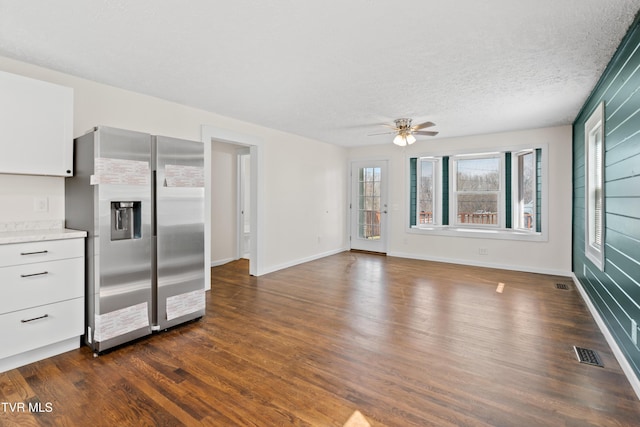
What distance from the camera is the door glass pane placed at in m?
6.99

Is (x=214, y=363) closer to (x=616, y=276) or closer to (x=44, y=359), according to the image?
(x=44, y=359)

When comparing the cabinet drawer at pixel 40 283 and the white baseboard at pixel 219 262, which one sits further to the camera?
the white baseboard at pixel 219 262

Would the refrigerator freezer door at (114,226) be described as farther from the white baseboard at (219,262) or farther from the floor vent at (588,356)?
the floor vent at (588,356)

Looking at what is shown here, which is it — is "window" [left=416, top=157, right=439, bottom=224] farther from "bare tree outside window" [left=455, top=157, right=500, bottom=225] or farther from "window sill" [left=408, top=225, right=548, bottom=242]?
→ "bare tree outside window" [left=455, top=157, right=500, bottom=225]

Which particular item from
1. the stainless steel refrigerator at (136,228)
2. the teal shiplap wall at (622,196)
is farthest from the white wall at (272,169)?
the teal shiplap wall at (622,196)

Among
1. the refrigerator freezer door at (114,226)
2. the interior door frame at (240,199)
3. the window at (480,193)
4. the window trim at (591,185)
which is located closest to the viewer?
the refrigerator freezer door at (114,226)

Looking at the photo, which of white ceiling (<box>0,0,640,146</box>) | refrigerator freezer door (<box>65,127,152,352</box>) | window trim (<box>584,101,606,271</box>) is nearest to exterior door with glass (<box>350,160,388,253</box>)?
white ceiling (<box>0,0,640,146</box>)

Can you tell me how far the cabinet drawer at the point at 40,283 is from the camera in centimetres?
223

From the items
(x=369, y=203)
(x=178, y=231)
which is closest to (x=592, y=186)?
(x=369, y=203)

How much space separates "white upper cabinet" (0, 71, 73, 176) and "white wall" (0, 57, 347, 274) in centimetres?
30

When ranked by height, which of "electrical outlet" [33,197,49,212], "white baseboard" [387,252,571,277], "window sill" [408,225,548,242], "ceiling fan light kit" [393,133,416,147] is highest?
"ceiling fan light kit" [393,133,416,147]

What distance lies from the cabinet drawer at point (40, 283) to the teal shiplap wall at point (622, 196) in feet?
13.3

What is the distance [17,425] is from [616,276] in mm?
4146

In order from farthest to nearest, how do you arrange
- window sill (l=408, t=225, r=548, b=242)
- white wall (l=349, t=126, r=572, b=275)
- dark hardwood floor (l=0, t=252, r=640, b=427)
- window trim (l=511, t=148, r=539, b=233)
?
window trim (l=511, t=148, r=539, b=233), window sill (l=408, t=225, r=548, b=242), white wall (l=349, t=126, r=572, b=275), dark hardwood floor (l=0, t=252, r=640, b=427)
